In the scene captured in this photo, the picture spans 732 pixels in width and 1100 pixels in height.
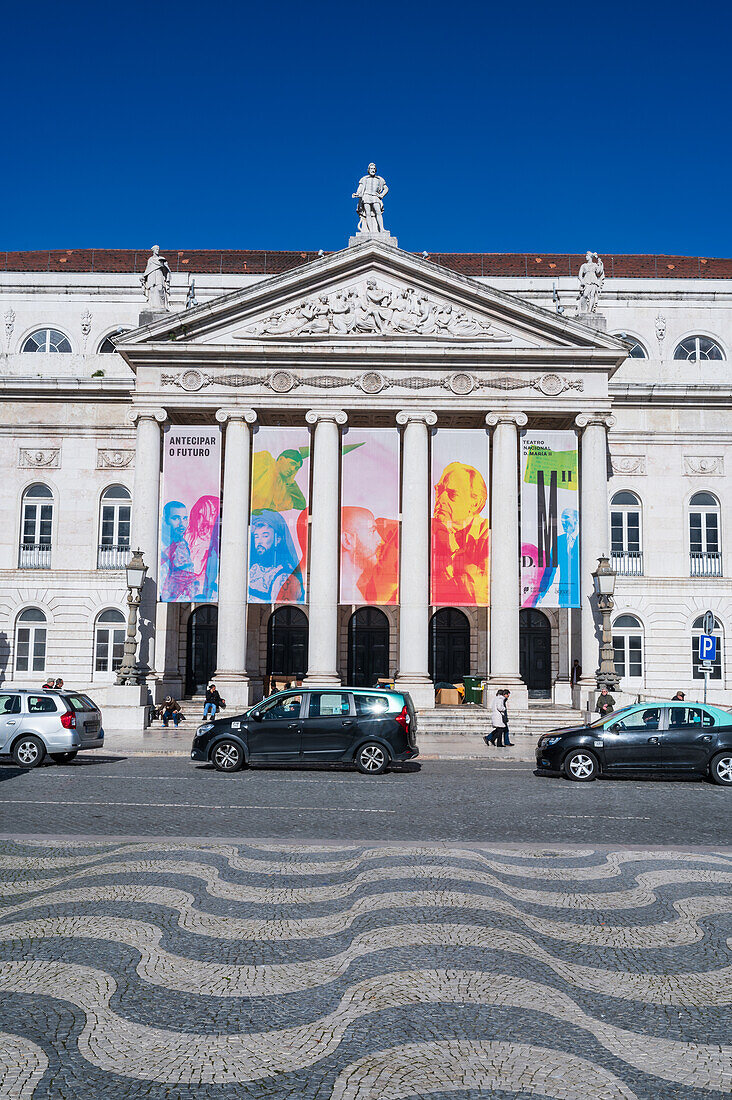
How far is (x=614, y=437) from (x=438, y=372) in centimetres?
929

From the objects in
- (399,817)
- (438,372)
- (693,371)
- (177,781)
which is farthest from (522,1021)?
(693,371)

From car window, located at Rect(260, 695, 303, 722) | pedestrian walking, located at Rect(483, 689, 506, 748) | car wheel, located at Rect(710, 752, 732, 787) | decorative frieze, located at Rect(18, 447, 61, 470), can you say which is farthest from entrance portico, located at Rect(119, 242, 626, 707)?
car wheel, located at Rect(710, 752, 732, 787)

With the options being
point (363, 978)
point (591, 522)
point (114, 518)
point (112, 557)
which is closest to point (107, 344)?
point (114, 518)

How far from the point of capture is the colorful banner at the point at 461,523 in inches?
1230

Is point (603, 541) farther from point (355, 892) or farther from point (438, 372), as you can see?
point (355, 892)

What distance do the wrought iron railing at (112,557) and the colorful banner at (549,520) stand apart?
15743 millimetres

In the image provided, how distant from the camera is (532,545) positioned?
103 ft

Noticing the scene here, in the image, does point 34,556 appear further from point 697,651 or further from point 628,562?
point 697,651

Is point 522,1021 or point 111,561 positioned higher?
point 111,561

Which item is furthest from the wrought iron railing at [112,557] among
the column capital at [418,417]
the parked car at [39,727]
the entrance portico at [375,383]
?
the parked car at [39,727]

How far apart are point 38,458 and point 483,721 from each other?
67.8 ft

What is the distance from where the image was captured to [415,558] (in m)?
31.5

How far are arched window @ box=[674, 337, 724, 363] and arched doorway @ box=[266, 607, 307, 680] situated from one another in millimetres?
21126

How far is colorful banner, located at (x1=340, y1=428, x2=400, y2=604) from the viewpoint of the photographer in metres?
31.1
